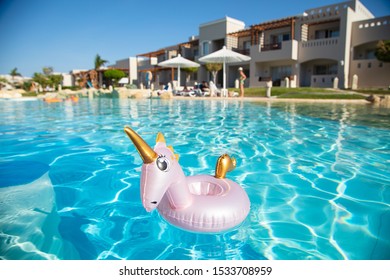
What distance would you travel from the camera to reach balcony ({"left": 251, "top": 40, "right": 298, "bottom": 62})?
24.3 meters

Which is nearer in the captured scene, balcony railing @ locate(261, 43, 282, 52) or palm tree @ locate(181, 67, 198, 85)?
balcony railing @ locate(261, 43, 282, 52)

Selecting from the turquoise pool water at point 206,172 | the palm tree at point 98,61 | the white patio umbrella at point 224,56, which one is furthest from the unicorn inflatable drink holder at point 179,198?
the palm tree at point 98,61

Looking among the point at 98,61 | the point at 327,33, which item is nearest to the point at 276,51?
the point at 327,33

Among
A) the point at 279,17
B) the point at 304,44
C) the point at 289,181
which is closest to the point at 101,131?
the point at 289,181

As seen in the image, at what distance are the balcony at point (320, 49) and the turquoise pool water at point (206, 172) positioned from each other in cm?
1897

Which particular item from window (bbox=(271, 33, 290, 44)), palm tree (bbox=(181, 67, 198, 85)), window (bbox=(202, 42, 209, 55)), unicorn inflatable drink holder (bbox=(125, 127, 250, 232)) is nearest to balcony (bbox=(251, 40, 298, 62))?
window (bbox=(271, 33, 290, 44))

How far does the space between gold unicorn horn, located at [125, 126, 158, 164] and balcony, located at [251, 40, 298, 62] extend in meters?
25.1

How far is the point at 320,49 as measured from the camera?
23234 mm

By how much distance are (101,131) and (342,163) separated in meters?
5.40

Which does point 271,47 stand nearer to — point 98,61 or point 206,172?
point 206,172

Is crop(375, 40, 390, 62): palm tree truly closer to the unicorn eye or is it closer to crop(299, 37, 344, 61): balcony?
crop(299, 37, 344, 61): balcony

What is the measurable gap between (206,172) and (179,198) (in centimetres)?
176

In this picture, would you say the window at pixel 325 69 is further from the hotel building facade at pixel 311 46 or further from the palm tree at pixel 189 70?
the palm tree at pixel 189 70

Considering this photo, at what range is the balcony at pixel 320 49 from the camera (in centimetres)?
2234
